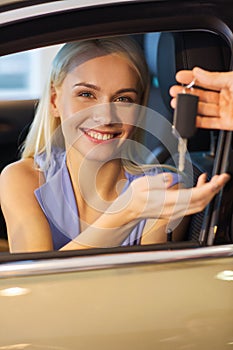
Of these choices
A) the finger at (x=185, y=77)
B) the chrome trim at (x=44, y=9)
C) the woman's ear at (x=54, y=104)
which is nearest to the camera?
the chrome trim at (x=44, y=9)

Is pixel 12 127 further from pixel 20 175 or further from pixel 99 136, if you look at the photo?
pixel 99 136

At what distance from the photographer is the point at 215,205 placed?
2.64 meters

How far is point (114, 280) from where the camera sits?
8.38 ft

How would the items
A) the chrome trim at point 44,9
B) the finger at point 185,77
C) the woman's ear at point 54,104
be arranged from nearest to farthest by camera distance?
1. the chrome trim at point 44,9
2. the finger at point 185,77
3. the woman's ear at point 54,104

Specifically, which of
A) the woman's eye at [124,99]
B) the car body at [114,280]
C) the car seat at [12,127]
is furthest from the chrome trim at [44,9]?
the car seat at [12,127]

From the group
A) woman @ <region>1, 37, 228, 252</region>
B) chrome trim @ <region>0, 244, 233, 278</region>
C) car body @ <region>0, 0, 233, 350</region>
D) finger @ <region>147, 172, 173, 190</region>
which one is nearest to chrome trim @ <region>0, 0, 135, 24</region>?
car body @ <region>0, 0, 233, 350</region>

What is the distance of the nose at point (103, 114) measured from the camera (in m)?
2.67

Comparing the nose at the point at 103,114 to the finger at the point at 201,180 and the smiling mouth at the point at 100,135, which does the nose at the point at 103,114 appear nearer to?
the smiling mouth at the point at 100,135

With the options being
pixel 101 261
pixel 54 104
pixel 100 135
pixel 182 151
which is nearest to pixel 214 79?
pixel 182 151

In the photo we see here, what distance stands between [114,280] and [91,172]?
1.15ft

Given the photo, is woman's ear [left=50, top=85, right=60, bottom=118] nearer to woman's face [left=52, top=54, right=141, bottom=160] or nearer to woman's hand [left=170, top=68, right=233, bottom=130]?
woman's face [left=52, top=54, right=141, bottom=160]

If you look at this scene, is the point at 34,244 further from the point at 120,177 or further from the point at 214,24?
the point at 214,24

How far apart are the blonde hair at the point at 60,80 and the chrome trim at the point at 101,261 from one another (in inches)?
11.3

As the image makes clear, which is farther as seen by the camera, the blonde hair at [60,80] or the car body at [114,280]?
the blonde hair at [60,80]
